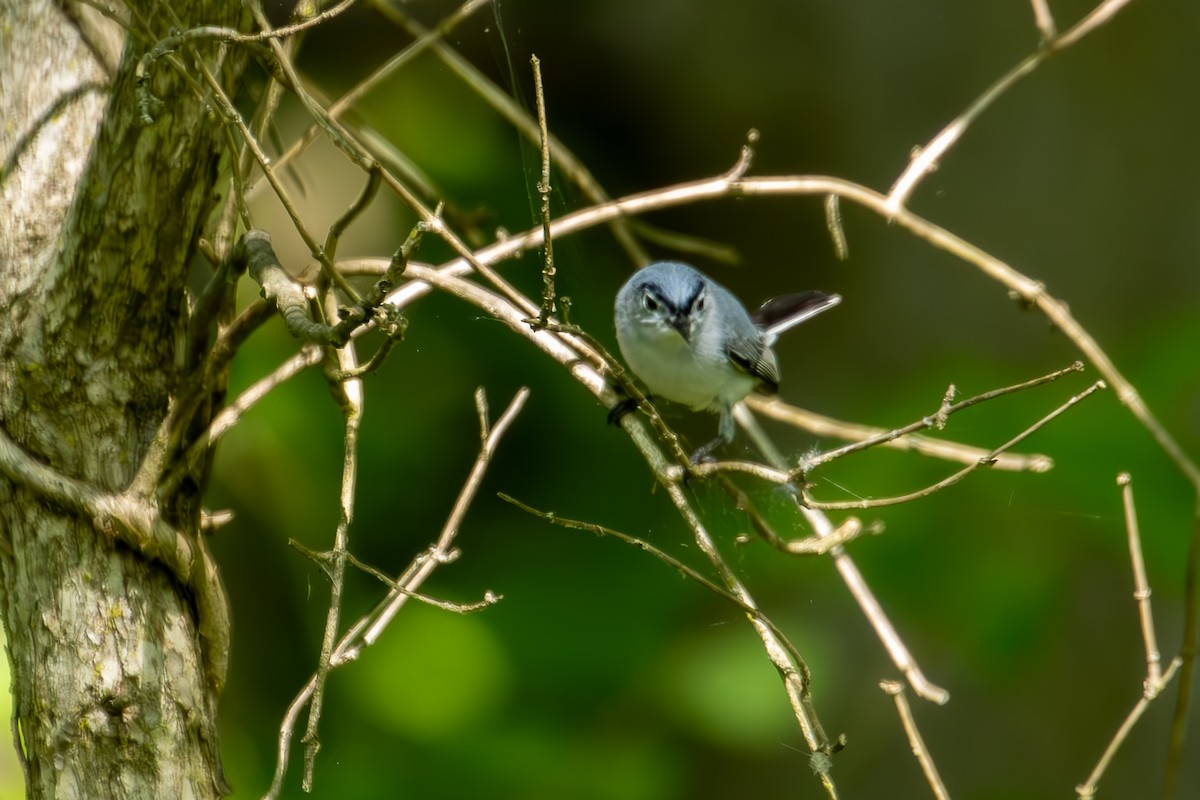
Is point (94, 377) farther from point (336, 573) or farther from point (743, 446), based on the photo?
point (743, 446)

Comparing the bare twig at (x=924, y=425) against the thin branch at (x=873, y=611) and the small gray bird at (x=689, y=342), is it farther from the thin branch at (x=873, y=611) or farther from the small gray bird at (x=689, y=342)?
the small gray bird at (x=689, y=342)

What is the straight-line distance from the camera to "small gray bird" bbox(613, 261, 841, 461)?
3.04 metres

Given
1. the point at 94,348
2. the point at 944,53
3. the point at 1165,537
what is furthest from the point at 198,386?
the point at 944,53

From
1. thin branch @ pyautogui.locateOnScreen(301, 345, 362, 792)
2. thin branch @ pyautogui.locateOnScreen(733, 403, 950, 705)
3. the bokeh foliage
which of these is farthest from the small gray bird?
thin branch @ pyautogui.locateOnScreen(301, 345, 362, 792)

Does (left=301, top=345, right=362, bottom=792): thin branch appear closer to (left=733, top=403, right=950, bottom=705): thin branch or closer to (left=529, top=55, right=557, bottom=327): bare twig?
(left=529, top=55, right=557, bottom=327): bare twig

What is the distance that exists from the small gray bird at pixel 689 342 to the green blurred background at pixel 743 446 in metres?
0.36

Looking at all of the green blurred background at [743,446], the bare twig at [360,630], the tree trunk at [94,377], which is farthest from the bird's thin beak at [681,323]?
the tree trunk at [94,377]

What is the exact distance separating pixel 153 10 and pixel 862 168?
375cm

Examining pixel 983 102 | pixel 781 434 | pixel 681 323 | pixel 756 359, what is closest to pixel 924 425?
pixel 983 102

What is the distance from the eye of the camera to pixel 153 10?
1645 millimetres

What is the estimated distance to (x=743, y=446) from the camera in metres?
3.64

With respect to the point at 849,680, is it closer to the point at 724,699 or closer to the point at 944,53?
the point at 724,699

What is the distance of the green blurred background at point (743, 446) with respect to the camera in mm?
3342

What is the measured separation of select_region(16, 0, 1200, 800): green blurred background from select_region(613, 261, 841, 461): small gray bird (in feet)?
1.17
